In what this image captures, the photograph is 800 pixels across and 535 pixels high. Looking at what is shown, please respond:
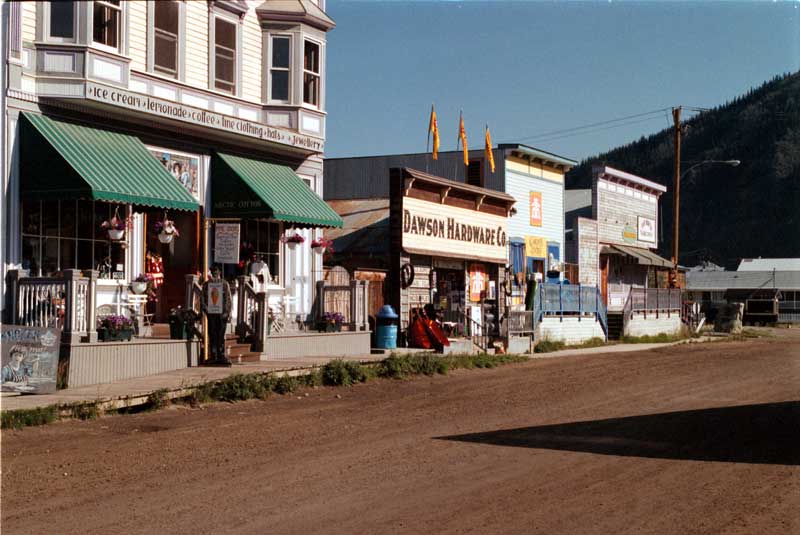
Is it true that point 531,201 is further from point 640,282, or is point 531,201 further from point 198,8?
point 198,8

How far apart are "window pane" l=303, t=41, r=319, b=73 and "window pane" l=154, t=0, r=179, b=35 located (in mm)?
4078

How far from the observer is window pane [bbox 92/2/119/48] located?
1783 centimetres

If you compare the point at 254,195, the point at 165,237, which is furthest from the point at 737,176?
the point at 165,237

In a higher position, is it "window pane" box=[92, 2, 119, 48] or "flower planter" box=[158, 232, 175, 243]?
"window pane" box=[92, 2, 119, 48]

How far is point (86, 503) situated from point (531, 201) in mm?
29720

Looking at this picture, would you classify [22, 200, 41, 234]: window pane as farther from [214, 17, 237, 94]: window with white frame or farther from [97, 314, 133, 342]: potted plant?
[214, 17, 237, 94]: window with white frame

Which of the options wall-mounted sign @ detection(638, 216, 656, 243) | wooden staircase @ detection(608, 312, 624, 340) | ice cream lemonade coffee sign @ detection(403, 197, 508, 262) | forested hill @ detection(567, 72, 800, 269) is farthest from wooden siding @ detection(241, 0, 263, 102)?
forested hill @ detection(567, 72, 800, 269)

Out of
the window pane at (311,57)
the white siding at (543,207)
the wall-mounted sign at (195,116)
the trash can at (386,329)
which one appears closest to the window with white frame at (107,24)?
the wall-mounted sign at (195,116)

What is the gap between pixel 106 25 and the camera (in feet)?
59.1

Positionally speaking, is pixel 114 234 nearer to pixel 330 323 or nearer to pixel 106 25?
pixel 106 25

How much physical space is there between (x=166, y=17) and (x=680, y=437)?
42.1 feet

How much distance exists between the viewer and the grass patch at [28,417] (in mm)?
12305

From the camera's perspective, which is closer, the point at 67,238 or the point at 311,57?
the point at 67,238

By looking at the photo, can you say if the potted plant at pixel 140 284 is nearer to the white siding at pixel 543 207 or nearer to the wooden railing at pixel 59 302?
the wooden railing at pixel 59 302
